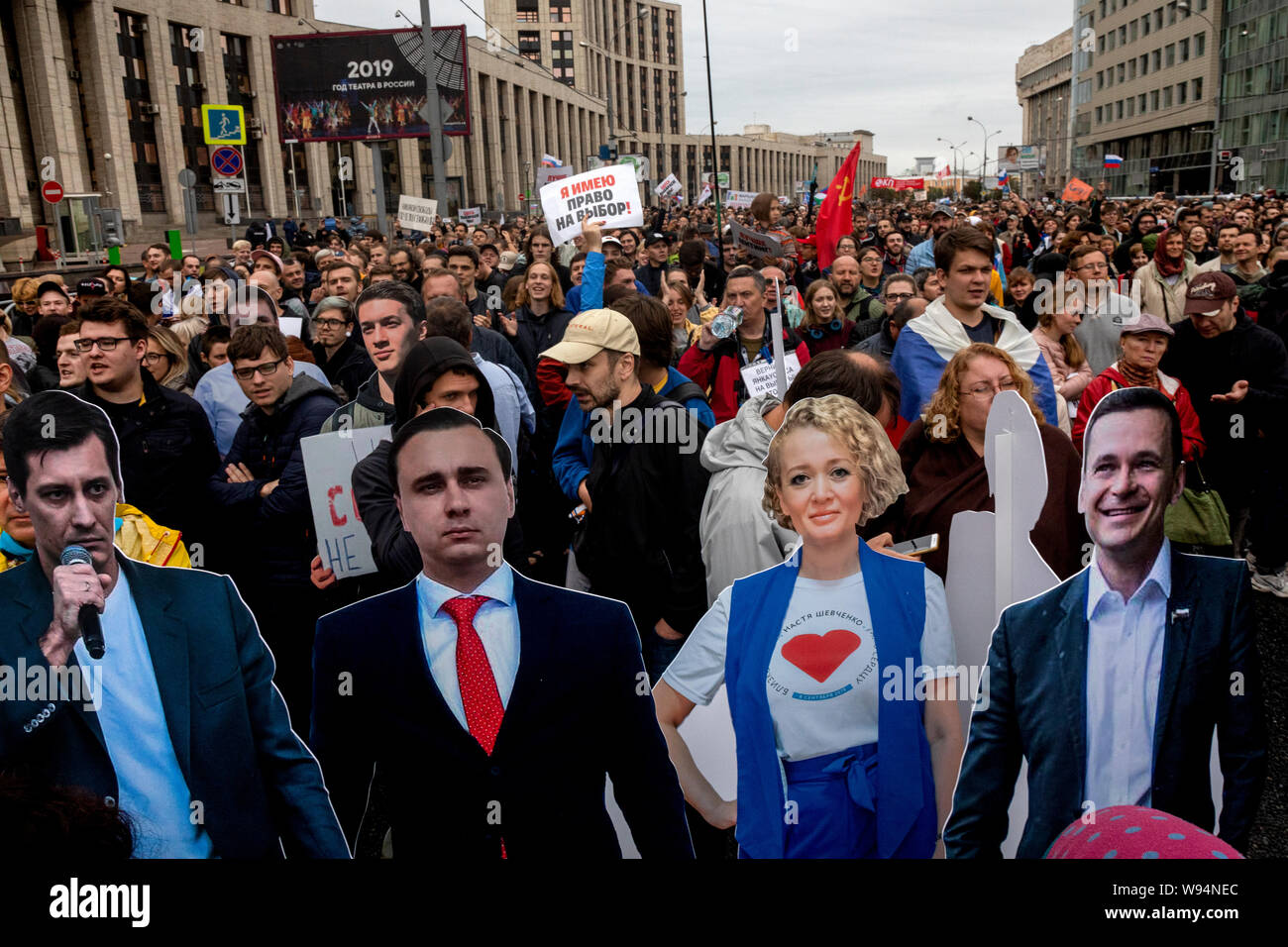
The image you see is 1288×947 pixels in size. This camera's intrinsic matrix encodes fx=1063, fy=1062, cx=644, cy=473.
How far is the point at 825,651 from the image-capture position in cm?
256

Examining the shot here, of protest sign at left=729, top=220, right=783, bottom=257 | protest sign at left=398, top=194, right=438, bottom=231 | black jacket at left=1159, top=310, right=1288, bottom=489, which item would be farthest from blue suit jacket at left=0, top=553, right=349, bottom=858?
protest sign at left=398, top=194, right=438, bottom=231

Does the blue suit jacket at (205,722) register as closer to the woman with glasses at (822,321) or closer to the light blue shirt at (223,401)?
the light blue shirt at (223,401)

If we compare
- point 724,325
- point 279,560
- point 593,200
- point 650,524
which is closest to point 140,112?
point 593,200

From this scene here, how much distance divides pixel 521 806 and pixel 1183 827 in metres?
1.47

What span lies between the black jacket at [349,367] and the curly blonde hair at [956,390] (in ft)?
14.1

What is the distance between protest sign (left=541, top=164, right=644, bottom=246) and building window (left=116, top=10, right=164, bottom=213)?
42095 mm

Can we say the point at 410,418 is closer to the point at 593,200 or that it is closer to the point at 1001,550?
the point at 1001,550

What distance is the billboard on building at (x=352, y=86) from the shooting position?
112ft

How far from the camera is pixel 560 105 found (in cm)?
7944

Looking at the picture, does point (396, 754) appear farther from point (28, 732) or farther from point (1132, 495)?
point (1132, 495)

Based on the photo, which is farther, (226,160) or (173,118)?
(173,118)

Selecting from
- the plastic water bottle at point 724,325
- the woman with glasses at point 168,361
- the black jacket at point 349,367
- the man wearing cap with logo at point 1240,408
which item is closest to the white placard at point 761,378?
A: the man wearing cap with logo at point 1240,408

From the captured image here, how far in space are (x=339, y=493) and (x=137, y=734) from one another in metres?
0.76
